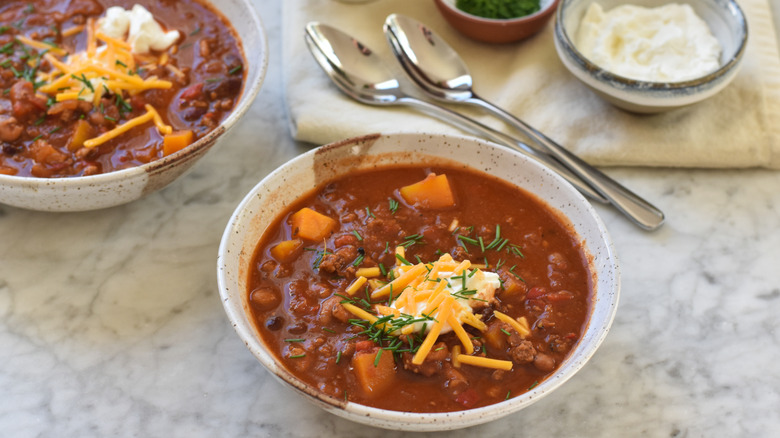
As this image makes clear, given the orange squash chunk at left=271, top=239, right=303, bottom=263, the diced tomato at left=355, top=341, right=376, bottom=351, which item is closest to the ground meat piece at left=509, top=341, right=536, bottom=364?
the diced tomato at left=355, top=341, right=376, bottom=351

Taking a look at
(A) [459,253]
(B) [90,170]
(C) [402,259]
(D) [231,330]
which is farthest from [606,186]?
(B) [90,170]

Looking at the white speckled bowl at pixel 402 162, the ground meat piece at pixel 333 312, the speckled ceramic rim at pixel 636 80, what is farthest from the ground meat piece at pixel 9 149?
the speckled ceramic rim at pixel 636 80

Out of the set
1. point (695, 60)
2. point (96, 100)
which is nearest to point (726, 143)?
point (695, 60)

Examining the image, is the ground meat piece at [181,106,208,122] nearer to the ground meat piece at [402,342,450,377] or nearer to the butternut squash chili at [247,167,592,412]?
the butternut squash chili at [247,167,592,412]

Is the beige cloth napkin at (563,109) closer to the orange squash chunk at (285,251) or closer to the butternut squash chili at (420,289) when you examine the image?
the butternut squash chili at (420,289)

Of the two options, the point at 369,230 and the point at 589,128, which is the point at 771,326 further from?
the point at 369,230

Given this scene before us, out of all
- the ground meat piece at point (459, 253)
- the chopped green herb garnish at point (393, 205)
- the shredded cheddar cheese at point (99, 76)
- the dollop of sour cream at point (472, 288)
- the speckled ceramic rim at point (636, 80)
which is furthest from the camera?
the speckled ceramic rim at point (636, 80)
